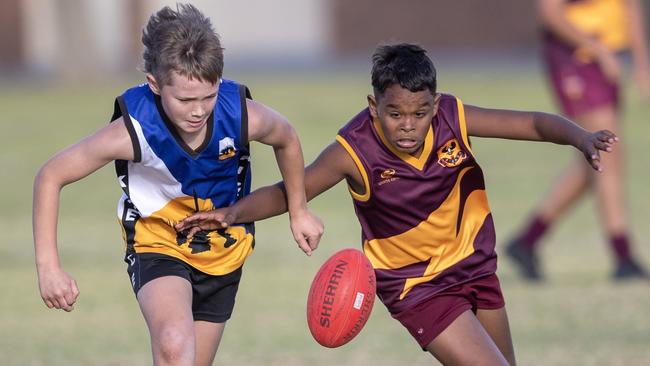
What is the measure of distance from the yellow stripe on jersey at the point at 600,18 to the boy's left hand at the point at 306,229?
4.31 metres

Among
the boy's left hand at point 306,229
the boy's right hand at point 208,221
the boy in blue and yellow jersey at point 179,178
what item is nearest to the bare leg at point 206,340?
the boy in blue and yellow jersey at point 179,178

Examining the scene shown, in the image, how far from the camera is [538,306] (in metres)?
8.20

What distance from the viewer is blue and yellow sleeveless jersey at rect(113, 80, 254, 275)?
512 centimetres

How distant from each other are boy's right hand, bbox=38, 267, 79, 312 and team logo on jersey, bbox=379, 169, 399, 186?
50.9 inches

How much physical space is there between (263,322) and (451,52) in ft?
96.6

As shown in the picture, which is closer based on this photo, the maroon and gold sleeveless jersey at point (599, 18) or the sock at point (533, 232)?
the sock at point (533, 232)

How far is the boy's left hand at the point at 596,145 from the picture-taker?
4953mm

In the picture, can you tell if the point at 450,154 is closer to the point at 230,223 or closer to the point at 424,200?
the point at 424,200

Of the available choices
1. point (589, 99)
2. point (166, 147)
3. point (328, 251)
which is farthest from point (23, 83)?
point (166, 147)

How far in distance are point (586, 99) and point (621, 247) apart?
101cm

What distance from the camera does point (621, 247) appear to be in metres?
8.80

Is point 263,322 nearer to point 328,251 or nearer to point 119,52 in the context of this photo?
point 328,251

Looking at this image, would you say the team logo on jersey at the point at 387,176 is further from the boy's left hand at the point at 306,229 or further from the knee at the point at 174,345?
the knee at the point at 174,345

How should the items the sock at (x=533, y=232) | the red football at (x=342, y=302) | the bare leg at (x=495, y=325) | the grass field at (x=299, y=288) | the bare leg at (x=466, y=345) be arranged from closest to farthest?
the bare leg at (x=466, y=345)
the red football at (x=342, y=302)
the bare leg at (x=495, y=325)
the grass field at (x=299, y=288)
the sock at (x=533, y=232)
